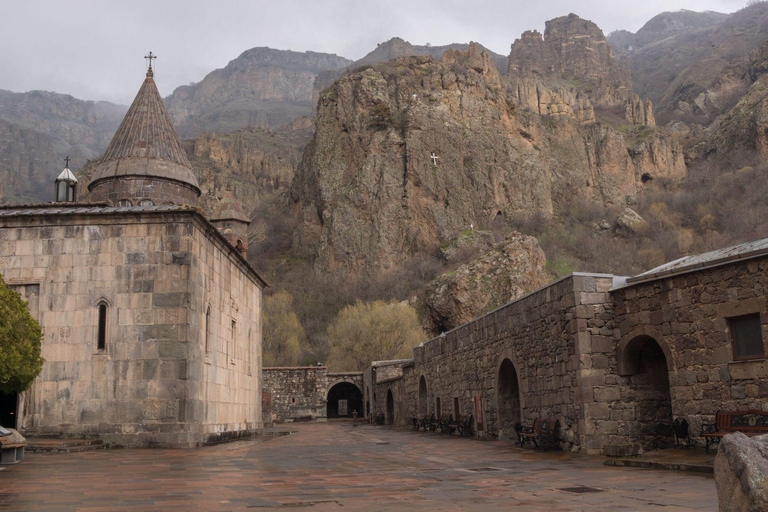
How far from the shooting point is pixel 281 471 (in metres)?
9.27

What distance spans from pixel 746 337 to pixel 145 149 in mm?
16892

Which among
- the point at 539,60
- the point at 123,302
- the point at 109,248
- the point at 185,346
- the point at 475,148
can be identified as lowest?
the point at 185,346

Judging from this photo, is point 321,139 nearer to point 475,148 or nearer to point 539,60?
point 475,148

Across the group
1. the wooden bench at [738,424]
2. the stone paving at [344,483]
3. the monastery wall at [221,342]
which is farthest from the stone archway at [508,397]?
the monastery wall at [221,342]

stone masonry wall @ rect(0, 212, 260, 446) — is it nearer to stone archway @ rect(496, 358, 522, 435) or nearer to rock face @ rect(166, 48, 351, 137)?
stone archway @ rect(496, 358, 522, 435)

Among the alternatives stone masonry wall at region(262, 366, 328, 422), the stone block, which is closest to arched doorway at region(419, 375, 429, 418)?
the stone block

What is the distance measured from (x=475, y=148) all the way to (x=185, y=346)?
5668cm

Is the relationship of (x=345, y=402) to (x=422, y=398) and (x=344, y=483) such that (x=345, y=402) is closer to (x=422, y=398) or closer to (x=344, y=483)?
(x=422, y=398)

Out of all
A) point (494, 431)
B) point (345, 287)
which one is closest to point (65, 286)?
point (494, 431)

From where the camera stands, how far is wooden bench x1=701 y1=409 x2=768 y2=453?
881 cm

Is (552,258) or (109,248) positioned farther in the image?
(552,258)

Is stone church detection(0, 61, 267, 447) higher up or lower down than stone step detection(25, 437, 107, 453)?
higher up

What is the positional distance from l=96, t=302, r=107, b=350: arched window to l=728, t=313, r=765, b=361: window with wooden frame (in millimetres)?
12183

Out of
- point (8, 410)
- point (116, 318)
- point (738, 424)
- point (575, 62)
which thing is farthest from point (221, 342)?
point (575, 62)
